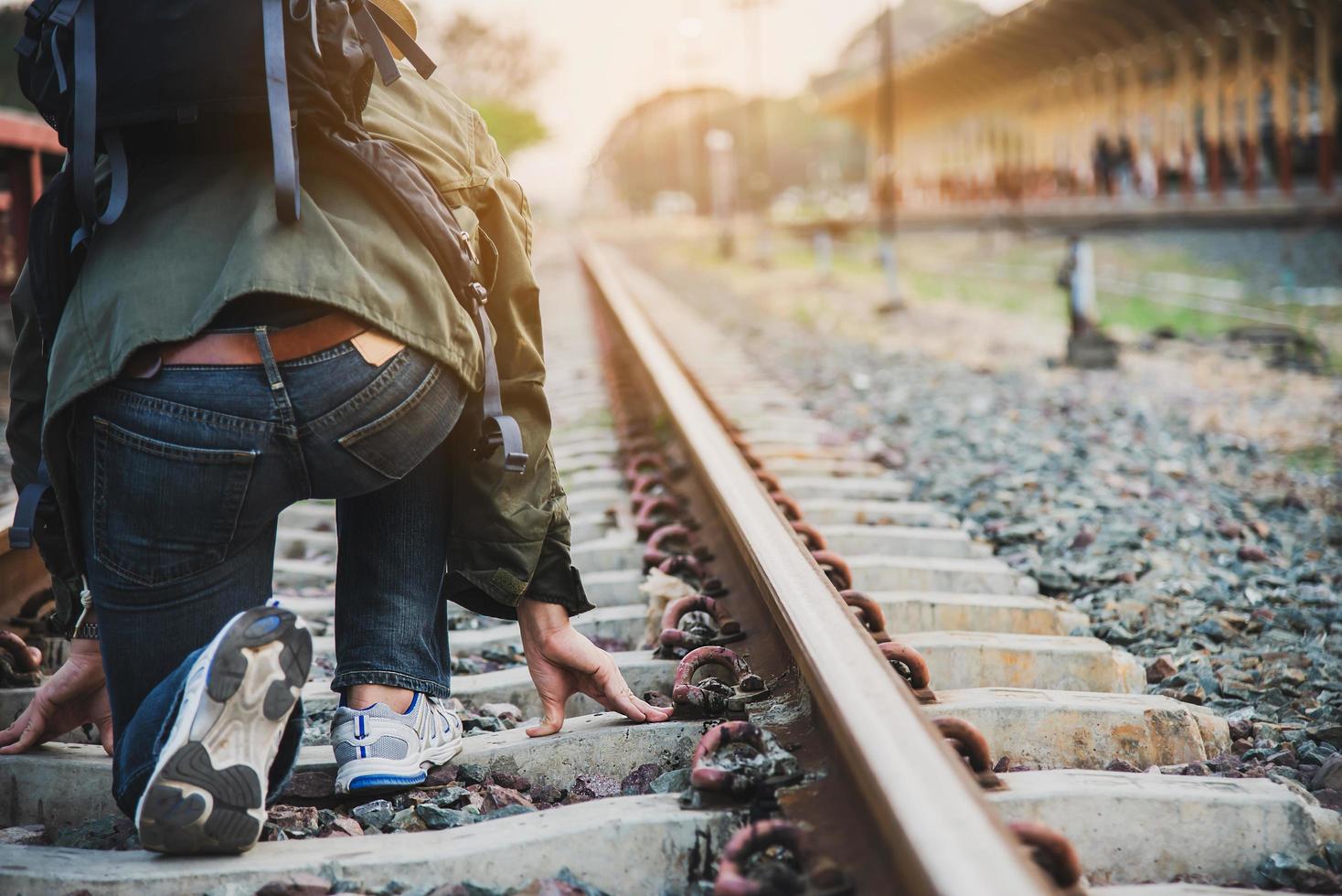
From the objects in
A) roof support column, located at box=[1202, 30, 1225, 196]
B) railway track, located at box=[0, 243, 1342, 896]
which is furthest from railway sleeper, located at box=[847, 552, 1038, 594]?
roof support column, located at box=[1202, 30, 1225, 196]

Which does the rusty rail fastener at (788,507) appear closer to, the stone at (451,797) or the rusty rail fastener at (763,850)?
the stone at (451,797)

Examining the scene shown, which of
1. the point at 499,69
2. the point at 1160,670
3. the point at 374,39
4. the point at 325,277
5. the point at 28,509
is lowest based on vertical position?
the point at 1160,670

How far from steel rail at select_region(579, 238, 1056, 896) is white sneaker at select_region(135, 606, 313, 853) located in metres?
0.82

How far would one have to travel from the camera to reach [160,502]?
5.77 ft

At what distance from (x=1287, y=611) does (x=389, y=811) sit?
252 cm

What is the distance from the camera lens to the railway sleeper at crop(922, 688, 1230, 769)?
231cm

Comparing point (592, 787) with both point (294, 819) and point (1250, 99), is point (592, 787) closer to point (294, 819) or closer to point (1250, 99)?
point (294, 819)

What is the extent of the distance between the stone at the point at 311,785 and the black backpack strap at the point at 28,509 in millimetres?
680

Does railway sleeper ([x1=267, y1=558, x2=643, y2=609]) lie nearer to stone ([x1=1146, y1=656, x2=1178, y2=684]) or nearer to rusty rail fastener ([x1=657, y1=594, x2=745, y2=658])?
rusty rail fastener ([x1=657, y1=594, x2=745, y2=658])

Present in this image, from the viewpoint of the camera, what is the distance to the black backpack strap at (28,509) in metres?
1.85

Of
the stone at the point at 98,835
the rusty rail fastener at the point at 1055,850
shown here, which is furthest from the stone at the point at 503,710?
the rusty rail fastener at the point at 1055,850

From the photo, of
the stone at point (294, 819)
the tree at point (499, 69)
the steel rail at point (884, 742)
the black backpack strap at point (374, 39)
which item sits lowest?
the stone at point (294, 819)

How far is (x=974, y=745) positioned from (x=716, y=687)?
24.3 inches

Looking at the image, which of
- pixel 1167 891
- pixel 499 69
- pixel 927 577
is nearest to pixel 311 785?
pixel 1167 891
